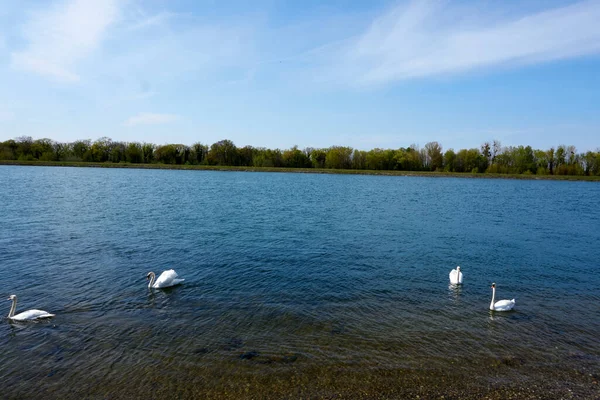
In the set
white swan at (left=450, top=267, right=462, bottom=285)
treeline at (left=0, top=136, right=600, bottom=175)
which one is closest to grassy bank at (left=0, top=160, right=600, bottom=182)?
treeline at (left=0, top=136, right=600, bottom=175)

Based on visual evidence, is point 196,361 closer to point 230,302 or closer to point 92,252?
point 230,302

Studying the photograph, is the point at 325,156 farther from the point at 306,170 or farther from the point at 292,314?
the point at 292,314

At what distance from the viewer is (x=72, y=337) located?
10906 millimetres

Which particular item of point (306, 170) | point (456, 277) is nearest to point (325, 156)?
point (306, 170)

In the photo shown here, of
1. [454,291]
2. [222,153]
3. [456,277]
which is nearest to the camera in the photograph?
[454,291]

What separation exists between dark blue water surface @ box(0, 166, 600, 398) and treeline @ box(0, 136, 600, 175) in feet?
428

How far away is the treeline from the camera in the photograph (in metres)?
141

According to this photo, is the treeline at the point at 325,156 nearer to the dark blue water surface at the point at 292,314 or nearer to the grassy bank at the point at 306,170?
the grassy bank at the point at 306,170

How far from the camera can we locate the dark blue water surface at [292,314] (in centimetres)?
902

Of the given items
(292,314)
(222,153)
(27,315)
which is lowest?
(292,314)

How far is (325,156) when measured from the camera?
542 feet

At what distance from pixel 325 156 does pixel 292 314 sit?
154 meters

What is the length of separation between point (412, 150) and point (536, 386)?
161937 millimetres

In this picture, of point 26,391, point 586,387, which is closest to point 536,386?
point 586,387
